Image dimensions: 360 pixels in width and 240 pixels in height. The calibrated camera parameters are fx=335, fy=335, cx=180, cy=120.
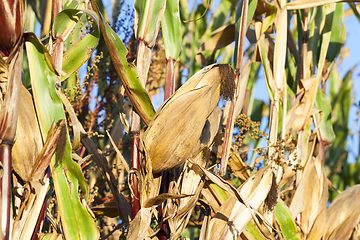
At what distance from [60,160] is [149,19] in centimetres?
30

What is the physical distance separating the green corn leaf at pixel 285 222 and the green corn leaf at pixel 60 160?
0.43 metres

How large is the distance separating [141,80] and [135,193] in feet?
0.66

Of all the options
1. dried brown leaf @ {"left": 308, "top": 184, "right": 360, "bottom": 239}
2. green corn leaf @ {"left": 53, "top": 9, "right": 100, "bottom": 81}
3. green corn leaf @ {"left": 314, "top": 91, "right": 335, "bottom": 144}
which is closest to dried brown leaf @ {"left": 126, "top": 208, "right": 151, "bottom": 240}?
green corn leaf @ {"left": 53, "top": 9, "right": 100, "bottom": 81}

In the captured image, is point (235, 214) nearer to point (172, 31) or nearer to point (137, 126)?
point (137, 126)

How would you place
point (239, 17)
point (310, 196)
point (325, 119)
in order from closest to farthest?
point (239, 17) < point (310, 196) < point (325, 119)

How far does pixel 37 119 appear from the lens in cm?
54

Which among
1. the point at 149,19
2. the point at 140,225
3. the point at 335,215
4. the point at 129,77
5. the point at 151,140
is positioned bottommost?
the point at 335,215

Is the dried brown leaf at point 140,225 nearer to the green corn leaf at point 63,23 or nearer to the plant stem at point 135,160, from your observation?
the plant stem at point 135,160

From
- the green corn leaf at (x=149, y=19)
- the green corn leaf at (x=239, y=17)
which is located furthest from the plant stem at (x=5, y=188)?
the green corn leaf at (x=239, y=17)

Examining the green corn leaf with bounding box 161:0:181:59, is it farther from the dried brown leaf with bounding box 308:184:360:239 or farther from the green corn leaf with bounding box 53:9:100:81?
the dried brown leaf with bounding box 308:184:360:239

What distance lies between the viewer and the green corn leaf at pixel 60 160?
1.75 feet

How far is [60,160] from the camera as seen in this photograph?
548 mm

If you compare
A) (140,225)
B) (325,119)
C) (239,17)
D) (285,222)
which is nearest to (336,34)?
(325,119)

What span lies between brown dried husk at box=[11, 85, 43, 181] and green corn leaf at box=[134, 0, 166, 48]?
23cm
